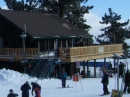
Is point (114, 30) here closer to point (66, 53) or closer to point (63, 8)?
point (63, 8)

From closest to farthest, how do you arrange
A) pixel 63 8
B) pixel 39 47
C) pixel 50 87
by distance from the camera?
pixel 50 87
pixel 39 47
pixel 63 8

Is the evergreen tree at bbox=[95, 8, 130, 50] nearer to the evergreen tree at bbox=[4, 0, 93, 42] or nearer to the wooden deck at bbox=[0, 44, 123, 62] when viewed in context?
the evergreen tree at bbox=[4, 0, 93, 42]

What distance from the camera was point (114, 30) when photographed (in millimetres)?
65625

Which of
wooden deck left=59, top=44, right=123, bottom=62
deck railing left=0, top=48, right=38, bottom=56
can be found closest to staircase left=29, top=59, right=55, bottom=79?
wooden deck left=59, top=44, right=123, bottom=62

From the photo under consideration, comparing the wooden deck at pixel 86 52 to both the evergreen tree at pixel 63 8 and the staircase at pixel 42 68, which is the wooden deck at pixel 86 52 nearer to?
the staircase at pixel 42 68

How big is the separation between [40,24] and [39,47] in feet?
15.1

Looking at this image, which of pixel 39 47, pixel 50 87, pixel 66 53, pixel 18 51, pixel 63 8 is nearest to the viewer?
pixel 50 87

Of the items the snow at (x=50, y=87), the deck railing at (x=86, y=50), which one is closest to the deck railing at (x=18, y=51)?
the deck railing at (x=86, y=50)

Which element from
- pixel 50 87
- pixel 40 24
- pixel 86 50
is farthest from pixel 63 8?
pixel 50 87

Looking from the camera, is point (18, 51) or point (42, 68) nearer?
point (42, 68)

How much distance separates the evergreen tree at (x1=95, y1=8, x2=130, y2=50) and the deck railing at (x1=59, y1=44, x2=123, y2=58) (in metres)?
22.1

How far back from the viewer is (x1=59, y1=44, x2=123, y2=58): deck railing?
32906 millimetres

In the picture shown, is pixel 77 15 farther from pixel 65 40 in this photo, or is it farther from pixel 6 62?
pixel 6 62

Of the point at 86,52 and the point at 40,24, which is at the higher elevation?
the point at 40,24
